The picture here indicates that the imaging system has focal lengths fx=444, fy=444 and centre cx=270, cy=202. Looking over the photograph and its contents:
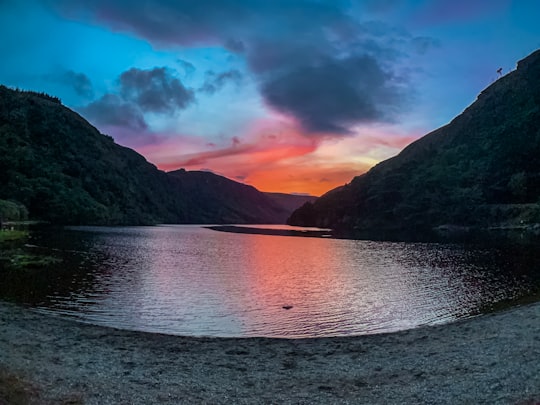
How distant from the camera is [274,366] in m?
24.3

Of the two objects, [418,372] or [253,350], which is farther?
[253,350]

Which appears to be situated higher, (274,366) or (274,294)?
(274,366)

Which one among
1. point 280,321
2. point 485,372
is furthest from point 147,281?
point 485,372

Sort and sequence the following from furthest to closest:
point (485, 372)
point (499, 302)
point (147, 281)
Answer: point (147, 281)
point (499, 302)
point (485, 372)

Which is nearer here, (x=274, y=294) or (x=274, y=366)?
(x=274, y=366)

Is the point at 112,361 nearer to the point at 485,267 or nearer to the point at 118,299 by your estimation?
the point at 118,299

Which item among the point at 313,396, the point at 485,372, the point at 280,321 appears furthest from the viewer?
the point at 280,321

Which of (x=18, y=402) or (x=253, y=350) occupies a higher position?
(x=18, y=402)

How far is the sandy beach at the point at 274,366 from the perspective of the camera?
1800 centimetres

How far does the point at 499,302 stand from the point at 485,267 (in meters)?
34.7

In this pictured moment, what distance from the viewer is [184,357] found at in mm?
26062

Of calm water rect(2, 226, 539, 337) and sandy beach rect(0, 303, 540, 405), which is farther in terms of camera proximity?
calm water rect(2, 226, 539, 337)

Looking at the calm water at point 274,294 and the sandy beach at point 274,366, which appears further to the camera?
the calm water at point 274,294

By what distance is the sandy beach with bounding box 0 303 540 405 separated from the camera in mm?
18000
